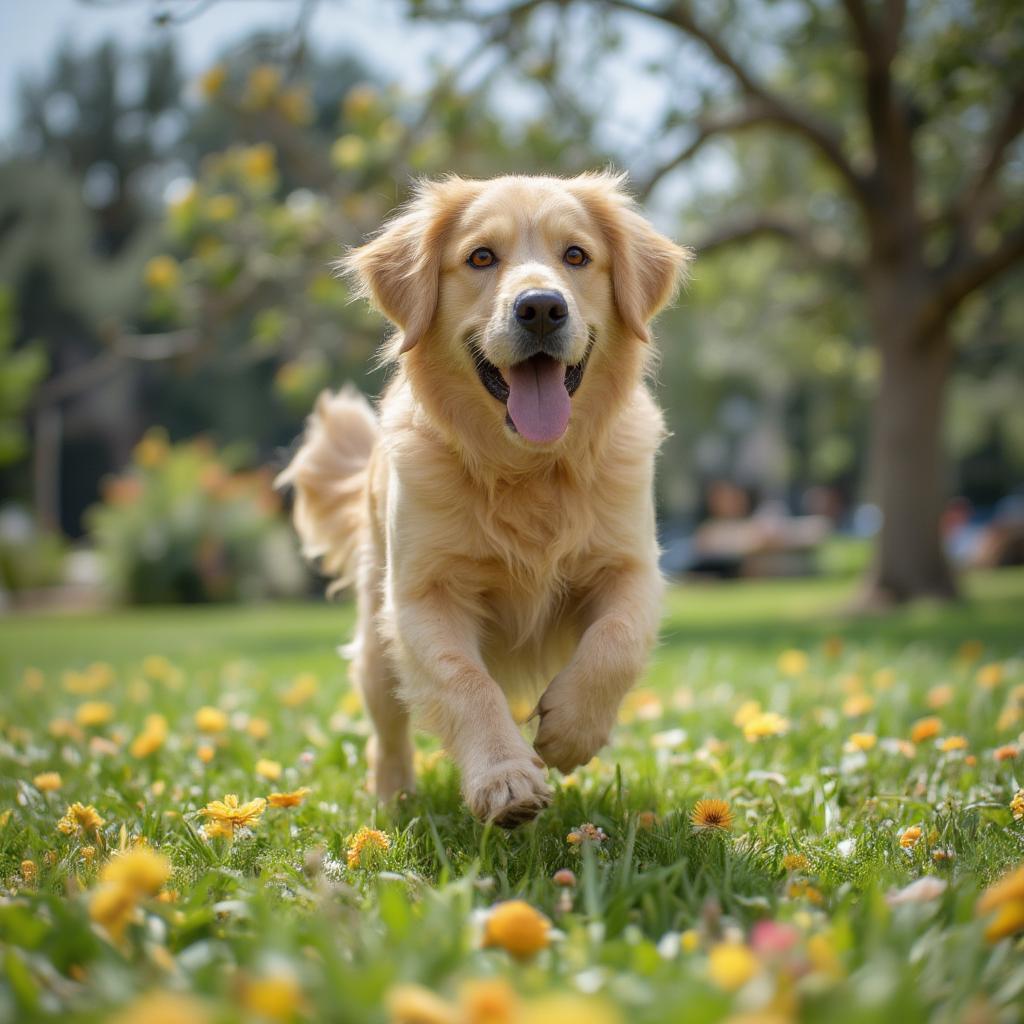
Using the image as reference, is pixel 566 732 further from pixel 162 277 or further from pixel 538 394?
pixel 162 277

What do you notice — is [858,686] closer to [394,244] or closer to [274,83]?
[394,244]

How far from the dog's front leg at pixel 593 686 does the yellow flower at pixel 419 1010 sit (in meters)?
1.49

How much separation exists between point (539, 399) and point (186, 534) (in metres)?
15.9

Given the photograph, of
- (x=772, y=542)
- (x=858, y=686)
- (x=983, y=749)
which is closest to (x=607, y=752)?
(x=983, y=749)

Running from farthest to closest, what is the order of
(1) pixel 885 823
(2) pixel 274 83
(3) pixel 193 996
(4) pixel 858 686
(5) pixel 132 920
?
(2) pixel 274 83 → (4) pixel 858 686 → (1) pixel 885 823 → (5) pixel 132 920 → (3) pixel 193 996

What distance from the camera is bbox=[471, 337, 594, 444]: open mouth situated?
3.12 meters

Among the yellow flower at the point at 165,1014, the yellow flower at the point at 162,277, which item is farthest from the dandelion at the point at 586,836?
the yellow flower at the point at 162,277

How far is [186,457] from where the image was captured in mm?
19156

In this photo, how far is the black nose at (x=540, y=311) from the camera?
9.93 ft

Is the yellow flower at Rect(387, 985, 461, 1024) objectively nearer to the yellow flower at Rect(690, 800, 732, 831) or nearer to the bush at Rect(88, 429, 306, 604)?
the yellow flower at Rect(690, 800, 732, 831)

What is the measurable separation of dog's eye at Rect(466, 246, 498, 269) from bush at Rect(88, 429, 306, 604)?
50.9 feet

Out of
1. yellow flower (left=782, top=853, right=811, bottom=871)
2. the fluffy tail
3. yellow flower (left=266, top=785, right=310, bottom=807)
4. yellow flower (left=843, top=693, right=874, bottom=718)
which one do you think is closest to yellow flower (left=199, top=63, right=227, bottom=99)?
the fluffy tail

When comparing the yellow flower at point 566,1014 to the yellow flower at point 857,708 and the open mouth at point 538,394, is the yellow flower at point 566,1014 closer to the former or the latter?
the open mouth at point 538,394

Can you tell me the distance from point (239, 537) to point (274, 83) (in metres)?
9.93
